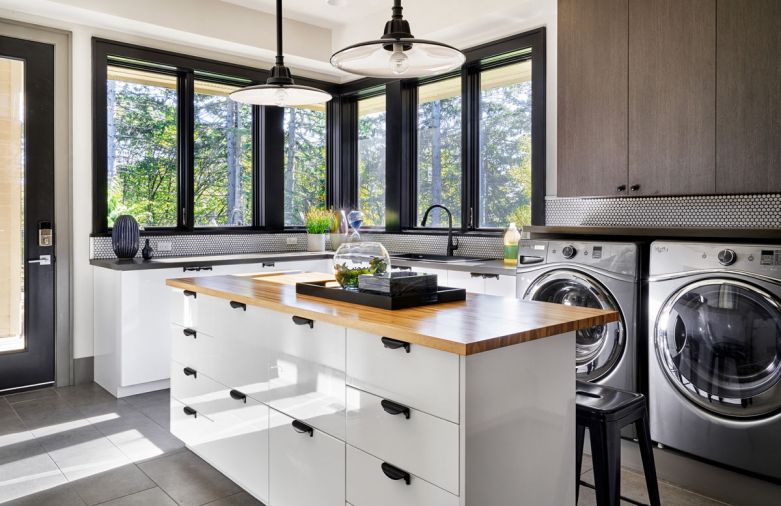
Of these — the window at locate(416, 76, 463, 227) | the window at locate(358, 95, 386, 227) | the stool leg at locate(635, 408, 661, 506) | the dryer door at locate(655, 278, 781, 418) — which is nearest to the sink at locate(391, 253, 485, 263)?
the window at locate(416, 76, 463, 227)

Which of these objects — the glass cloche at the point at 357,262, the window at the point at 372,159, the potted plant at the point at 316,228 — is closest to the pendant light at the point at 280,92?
the glass cloche at the point at 357,262

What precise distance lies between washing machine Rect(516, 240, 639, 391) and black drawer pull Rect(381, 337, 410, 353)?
125 centimetres

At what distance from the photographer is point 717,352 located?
2.44m

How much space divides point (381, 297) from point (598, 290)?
136cm

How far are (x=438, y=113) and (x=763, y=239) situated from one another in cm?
307

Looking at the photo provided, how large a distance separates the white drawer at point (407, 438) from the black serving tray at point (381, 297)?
33 centimetres

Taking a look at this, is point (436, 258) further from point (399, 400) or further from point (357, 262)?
point (399, 400)

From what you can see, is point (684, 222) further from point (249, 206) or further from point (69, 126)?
point (69, 126)

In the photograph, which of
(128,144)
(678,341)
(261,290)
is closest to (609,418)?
(678,341)

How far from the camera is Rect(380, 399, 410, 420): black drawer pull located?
161 cm

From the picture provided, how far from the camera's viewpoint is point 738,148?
2.72 meters

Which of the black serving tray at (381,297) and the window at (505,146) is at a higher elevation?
the window at (505,146)

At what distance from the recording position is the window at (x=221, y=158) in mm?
4898

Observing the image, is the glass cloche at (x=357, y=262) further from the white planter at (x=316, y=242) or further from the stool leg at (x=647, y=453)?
the white planter at (x=316, y=242)
